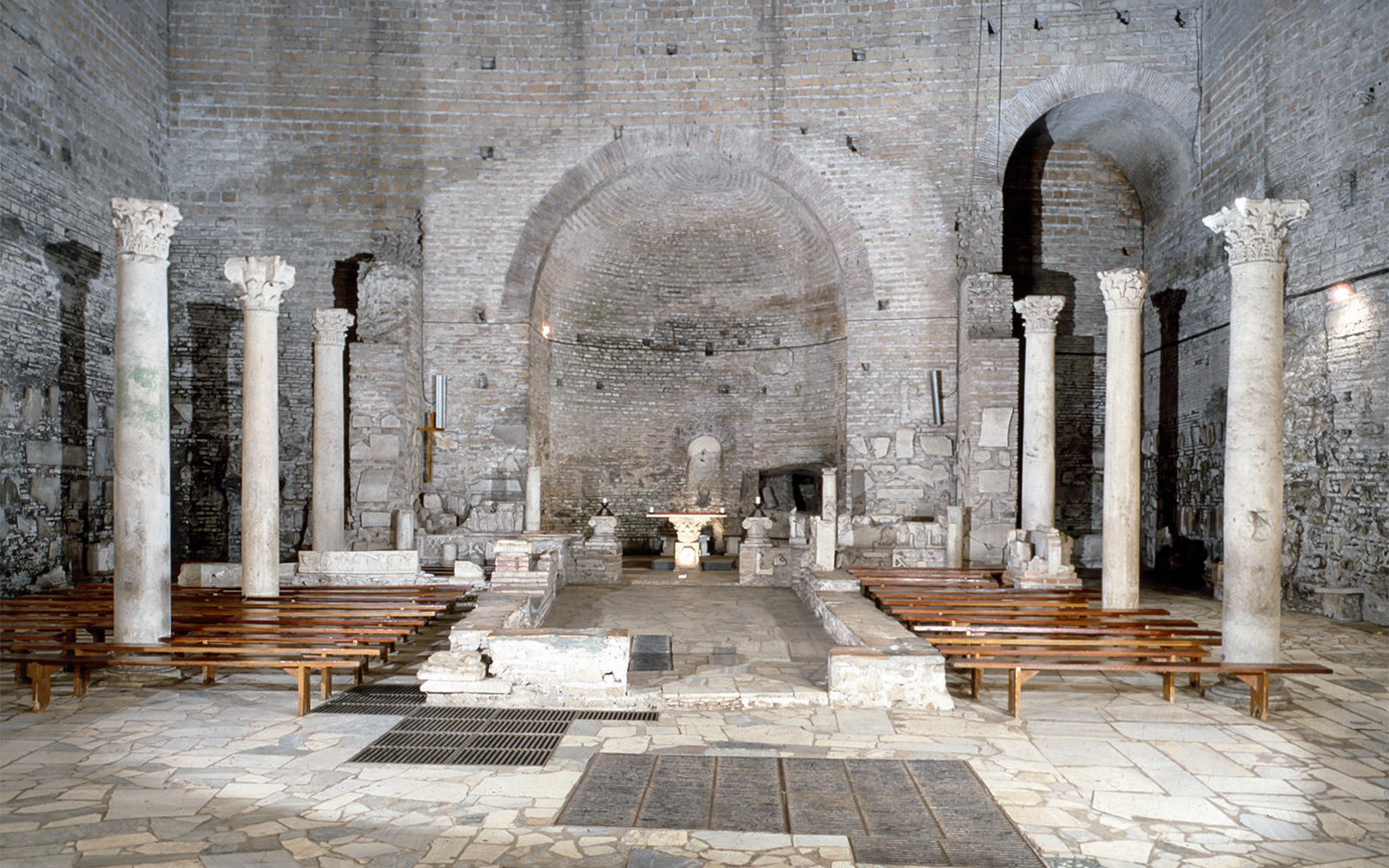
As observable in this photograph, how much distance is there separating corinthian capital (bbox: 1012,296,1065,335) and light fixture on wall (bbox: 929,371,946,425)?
199 centimetres

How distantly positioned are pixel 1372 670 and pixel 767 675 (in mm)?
5381

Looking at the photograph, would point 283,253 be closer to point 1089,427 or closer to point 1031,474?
point 1031,474

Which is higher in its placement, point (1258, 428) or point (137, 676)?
point (1258, 428)

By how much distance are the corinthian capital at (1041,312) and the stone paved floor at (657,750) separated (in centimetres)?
534

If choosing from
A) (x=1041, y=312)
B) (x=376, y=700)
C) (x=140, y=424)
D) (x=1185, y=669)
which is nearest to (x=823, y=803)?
(x=1185, y=669)

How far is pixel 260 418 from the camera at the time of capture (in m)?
8.52

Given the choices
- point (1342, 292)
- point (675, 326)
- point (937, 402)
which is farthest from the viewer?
point (675, 326)

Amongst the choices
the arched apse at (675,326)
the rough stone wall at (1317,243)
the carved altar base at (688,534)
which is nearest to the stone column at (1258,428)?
the rough stone wall at (1317,243)

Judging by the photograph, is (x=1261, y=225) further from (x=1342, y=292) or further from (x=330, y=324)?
(x=330, y=324)

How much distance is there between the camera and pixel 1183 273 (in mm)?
13898

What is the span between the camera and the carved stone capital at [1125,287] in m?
8.52

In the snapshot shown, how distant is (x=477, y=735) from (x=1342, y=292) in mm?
10738

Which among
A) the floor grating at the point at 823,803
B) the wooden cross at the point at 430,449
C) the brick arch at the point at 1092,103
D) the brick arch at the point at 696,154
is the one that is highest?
the brick arch at the point at 1092,103

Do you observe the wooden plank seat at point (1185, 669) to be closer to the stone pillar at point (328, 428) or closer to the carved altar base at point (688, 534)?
the stone pillar at point (328, 428)
